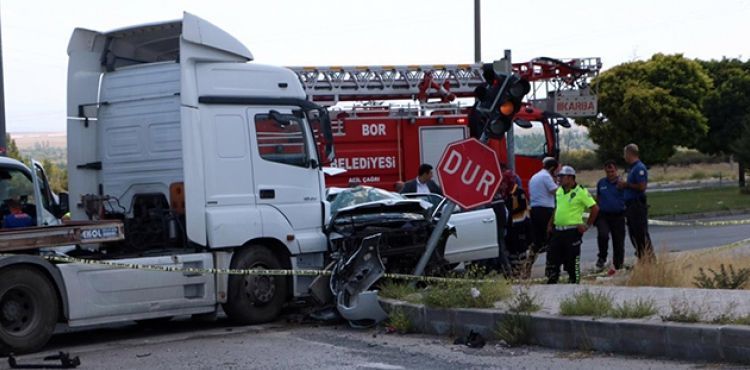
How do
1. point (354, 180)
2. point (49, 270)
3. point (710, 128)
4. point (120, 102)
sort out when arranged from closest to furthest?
point (49, 270) < point (120, 102) < point (354, 180) < point (710, 128)

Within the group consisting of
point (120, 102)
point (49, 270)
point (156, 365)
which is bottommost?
point (156, 365)

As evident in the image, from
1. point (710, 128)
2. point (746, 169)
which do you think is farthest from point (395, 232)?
point (710, 128)

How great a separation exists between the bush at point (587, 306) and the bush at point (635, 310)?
104mm

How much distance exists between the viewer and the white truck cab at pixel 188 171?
1262 centimetres

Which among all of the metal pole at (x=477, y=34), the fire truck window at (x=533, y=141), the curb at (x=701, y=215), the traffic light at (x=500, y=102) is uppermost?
the metal pole at (x=477, y=34)

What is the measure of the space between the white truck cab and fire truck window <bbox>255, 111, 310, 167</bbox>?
1cm

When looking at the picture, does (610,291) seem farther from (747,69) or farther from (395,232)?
(747,69)

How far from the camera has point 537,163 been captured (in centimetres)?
2342

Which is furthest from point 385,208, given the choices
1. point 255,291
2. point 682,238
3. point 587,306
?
point 682,238

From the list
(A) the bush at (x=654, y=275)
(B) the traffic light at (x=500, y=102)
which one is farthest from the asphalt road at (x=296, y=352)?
(A) the bush at (x=654, y=275)

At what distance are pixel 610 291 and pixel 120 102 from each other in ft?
20.5

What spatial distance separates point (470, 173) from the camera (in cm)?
1316

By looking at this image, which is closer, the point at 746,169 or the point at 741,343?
the point at 741,343

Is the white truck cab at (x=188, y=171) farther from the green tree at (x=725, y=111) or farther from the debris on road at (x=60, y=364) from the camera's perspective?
the green tree at (x=725, y=111)
